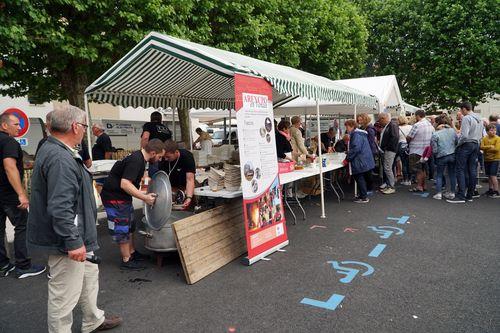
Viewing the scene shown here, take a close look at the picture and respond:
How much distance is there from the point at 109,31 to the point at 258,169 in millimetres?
6187

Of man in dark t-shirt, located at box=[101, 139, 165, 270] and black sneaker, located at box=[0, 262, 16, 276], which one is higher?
man in dark t-shirt, located at box=[101, 139, 165, 270]

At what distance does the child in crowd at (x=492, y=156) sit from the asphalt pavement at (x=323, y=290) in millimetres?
2673

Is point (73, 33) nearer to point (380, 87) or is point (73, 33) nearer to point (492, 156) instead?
point (380, 87)

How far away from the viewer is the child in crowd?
8047 mm

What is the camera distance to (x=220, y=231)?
476 cm

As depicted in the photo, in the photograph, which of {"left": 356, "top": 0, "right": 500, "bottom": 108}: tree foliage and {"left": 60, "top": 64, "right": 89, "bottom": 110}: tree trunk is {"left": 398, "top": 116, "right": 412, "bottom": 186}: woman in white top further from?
{"left": 356, "top": 0, "right": 500, "bottom": 108}: tree foliage

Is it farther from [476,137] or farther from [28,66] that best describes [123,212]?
[28,66]

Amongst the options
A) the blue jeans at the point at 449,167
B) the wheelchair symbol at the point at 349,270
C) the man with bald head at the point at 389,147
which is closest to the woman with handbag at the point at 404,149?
the man with bald head at the point at 389,147

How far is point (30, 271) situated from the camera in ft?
14.6

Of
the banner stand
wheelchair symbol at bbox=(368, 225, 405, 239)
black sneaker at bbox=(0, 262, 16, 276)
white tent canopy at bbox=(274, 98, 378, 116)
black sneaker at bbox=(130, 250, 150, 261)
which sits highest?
white tent canopy at bbox=(274, 98, 378, 116)

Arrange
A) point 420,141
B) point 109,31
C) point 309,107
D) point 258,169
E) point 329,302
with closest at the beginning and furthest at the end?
point 329,302
point 258,169
point 109,31
point 420,141
point 309,107

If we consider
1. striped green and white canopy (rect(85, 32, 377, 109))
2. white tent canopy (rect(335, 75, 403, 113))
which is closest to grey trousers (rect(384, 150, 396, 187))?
striped green and white canopy (rect(85, 32, 377, 109))

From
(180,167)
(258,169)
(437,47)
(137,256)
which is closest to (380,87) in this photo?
(258,169)

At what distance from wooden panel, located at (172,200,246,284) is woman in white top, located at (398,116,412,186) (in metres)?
6.08
